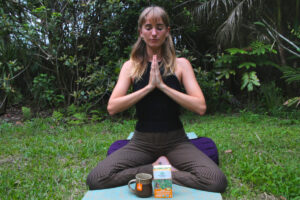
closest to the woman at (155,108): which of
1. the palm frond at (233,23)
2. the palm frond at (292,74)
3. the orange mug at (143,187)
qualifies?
the orange mug at (143,187)

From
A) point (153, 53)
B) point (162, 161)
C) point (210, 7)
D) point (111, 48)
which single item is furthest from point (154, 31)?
point (210, 7)

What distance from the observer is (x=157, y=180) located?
6.61 feet

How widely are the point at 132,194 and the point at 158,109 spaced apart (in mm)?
792

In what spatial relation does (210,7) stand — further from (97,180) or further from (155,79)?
(97,180)

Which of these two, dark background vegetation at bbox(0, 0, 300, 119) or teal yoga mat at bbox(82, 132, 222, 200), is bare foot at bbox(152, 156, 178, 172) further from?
dark background vegetation at bbox(0, 0, 300, 119)

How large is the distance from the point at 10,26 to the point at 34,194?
3.92m

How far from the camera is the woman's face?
8.13 ft

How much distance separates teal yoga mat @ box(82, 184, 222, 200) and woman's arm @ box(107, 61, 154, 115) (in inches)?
27.7

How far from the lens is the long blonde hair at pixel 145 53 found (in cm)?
251

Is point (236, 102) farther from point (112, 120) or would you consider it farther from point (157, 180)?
point (157, 180)

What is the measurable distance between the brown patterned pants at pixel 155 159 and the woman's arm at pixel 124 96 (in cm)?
33

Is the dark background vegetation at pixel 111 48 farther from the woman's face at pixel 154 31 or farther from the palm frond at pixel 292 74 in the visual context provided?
the woman's face at pixel 154 31

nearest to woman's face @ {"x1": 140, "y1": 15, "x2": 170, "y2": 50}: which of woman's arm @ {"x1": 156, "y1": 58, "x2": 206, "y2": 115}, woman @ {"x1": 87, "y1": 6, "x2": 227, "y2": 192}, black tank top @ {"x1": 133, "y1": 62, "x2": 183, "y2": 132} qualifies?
woman @ {"x1": 87, "y1": 6, "x2": 227, "y2": 192}

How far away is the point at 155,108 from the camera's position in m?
2.52
